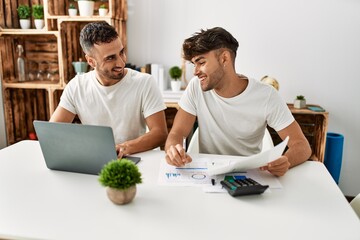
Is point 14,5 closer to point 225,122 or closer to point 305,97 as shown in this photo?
point 225,122

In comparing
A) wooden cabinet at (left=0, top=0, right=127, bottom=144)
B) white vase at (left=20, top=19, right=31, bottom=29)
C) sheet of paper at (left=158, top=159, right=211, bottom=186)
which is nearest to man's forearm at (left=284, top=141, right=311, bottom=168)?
sheet of paper at (left=158, top=159, right=211, bottom=186)

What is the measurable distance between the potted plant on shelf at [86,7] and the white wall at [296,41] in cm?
35

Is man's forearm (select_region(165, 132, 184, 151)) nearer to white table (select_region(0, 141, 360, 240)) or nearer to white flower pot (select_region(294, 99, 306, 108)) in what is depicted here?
white table (select_region(0, 141, 360, 240))

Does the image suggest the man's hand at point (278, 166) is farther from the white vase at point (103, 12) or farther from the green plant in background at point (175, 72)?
the white vase at point (103, 12)

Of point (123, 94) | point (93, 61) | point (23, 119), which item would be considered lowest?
point (23, 119)

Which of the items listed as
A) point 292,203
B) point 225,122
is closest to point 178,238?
point 292,203

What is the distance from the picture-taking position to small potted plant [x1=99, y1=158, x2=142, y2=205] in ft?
3.16

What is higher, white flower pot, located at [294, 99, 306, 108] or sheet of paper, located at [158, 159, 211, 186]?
white flower pot, located at [294, 99, 306, 108]

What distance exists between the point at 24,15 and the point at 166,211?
2683mm

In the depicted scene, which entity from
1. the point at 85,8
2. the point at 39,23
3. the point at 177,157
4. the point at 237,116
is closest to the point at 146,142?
the point at 177,157

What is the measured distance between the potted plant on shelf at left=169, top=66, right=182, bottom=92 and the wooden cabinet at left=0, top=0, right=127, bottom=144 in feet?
1.70

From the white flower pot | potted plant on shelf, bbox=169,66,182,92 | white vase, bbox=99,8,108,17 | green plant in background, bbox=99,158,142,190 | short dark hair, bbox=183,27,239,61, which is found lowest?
the white flower pot

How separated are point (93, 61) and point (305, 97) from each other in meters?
1.79

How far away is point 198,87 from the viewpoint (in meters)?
1.73
